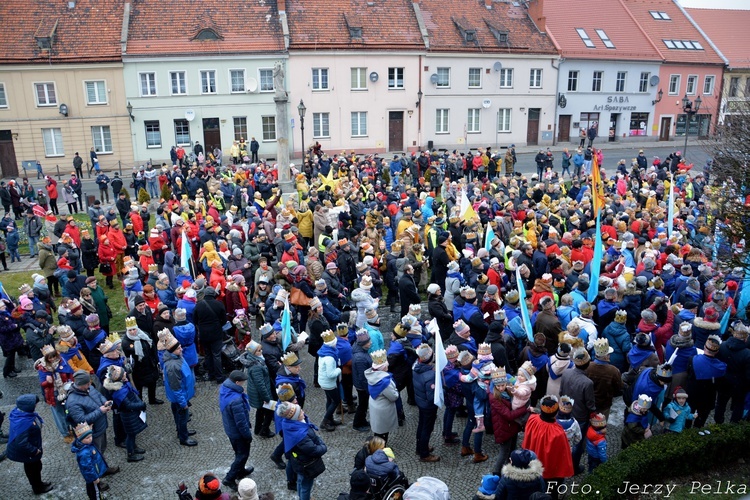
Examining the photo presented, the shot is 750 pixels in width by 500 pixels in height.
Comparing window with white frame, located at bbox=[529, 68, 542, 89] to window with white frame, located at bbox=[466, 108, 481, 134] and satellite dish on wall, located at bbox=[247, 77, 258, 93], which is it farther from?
satellite dish on wall, located at bbox=[247, 77, 258, 93]

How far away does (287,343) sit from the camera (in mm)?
10211

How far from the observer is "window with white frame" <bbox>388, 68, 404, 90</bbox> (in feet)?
134

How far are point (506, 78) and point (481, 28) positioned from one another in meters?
3.91

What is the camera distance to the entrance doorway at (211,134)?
38875 mm

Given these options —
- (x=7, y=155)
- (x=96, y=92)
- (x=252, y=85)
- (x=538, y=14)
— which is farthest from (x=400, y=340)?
(x=538, y=14)

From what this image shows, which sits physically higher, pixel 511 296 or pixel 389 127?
pixel 511 296

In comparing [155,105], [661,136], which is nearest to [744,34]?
[661,136]

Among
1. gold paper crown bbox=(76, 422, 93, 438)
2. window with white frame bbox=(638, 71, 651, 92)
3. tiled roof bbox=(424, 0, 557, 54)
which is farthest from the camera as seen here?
window with white frame bbox=(638, 71, 651, 92)

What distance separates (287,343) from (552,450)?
15.5 ft

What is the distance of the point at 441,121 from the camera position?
141 ft

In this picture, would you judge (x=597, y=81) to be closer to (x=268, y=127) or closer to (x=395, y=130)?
(x=395, y=130)

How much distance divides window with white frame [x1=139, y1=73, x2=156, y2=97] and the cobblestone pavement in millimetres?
30647

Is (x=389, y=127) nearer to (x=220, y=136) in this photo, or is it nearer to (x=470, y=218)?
(x=220, y=136)

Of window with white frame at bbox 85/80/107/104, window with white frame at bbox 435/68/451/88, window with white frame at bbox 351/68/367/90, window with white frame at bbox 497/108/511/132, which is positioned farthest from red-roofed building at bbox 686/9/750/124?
window with white frame at bbox 85/80/107/104
